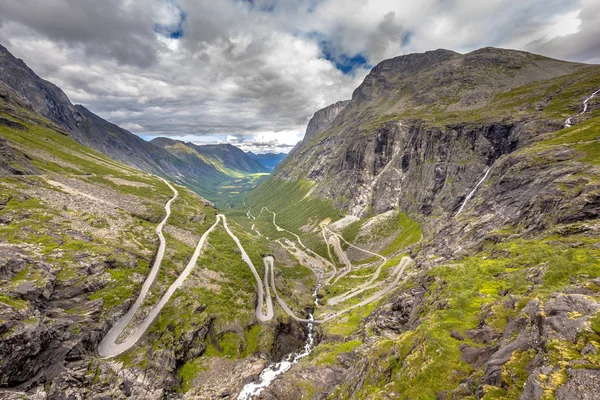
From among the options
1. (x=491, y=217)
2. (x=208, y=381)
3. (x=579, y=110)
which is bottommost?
(x=208, y=381)

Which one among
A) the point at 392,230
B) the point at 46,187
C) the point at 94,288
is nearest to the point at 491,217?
the point at 392,230

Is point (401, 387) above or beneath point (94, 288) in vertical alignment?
above

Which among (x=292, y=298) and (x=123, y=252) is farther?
(x=292, y=298)

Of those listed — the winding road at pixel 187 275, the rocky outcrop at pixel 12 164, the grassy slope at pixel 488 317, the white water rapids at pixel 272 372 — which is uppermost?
the rocky outcrop at pixel 12 164

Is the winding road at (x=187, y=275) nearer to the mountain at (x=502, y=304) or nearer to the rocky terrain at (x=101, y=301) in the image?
the rocky terrain at (x=101, y=301)

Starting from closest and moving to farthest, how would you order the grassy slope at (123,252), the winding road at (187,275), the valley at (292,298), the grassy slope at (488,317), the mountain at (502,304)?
1. the grassy slope at (488,317)
2. the mountain at (502,304)
3. the valley at (292,298)
4. the winding road at (187,275)
5. the grassy slope at (123,252)

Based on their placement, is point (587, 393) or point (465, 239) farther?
point (465, 239)

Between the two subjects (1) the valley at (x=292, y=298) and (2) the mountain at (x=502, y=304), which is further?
(1) the valley at (x=292, y=298)

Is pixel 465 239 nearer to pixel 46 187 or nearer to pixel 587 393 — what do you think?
pixel 587 393

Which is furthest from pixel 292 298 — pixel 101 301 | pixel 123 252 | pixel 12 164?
pixel 12 164

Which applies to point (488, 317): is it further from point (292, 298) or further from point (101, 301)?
point (292, 298)

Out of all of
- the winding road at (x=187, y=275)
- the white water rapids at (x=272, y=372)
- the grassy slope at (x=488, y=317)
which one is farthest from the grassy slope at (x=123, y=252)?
the grassy slope at (x=488, y=317)
